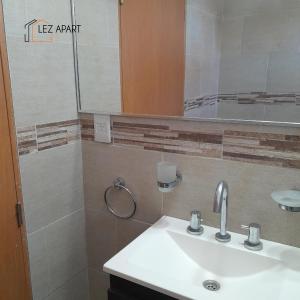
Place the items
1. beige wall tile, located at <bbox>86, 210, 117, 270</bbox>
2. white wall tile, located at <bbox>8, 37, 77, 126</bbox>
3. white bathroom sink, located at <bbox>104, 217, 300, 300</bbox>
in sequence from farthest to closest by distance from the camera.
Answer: beige wall tile, located at <bbox>86, 210, 117, 270</bbox> < white wall tile, located at <bbox>8, 37, 77, 126</bbox> < white bathroom sink, located at <bbox>104, 217, 300, 300</bbox>

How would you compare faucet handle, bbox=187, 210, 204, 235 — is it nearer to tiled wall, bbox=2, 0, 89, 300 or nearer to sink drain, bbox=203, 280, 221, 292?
sink drain, bbox=203, 280, 221, 292

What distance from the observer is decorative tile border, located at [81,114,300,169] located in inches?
40.4

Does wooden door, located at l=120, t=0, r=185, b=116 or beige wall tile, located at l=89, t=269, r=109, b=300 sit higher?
wooden door, located at l=120, t=0, r=185, b=116

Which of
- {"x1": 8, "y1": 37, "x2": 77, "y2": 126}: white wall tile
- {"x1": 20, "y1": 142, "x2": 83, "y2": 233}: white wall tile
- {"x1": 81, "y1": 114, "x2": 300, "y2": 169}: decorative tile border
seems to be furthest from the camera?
{"x1": 20, "y1": 142, "x2": 83, "y2": 233}: white wall tile

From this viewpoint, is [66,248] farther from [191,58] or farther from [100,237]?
[191,58]

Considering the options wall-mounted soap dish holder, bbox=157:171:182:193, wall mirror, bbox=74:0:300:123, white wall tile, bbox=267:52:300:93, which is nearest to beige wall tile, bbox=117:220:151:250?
wall-mounted soap dish holder, bbox=157:171:182:193

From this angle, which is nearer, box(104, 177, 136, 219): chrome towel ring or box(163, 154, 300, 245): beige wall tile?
box(163, 154, 300, 245): beige wall tile

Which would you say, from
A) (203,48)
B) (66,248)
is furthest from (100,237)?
(203,48)

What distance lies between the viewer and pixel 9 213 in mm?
1172

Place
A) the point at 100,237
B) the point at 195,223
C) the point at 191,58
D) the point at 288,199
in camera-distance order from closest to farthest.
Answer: the point at 288,199 < the point at 195,223 < the point at 191,58 < the point at 100,237

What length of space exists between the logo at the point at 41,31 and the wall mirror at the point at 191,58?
9 cm

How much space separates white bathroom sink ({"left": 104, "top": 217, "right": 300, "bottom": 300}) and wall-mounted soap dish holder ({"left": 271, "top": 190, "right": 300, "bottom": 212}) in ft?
0.64

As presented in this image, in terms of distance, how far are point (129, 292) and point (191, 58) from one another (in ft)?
2.93

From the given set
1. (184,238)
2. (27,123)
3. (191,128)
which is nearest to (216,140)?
(191,128)
